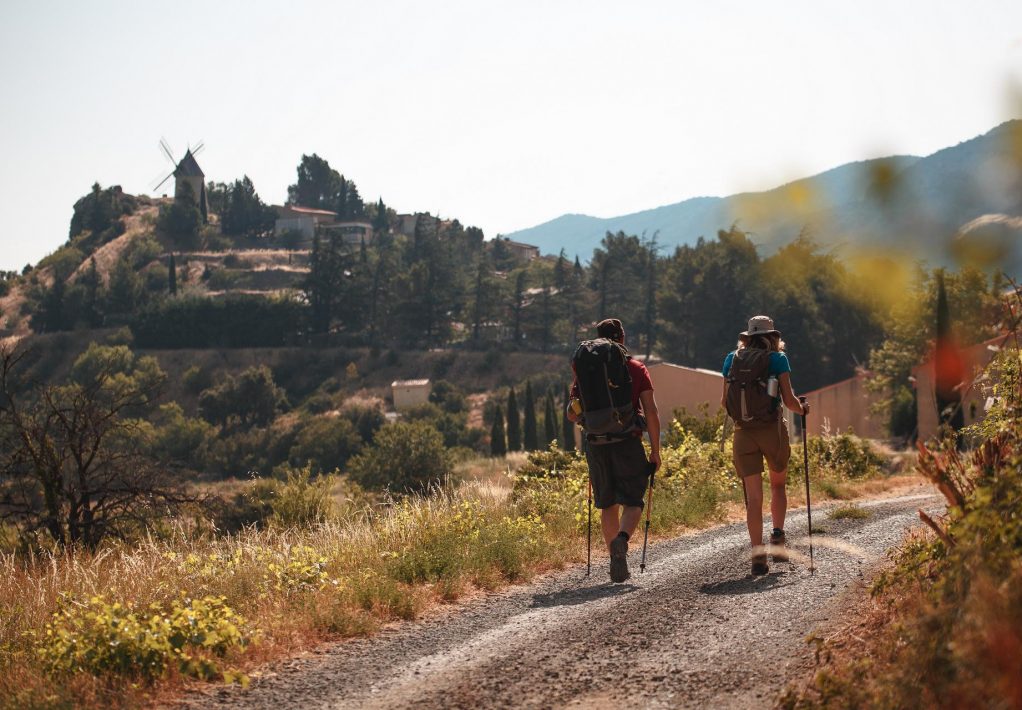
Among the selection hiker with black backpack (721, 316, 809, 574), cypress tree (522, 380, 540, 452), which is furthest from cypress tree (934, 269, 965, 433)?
cypress tree (522, 380, 540, 452)

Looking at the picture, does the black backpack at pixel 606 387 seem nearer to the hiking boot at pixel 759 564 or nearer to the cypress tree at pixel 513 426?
the hiking boot at pixel 759 564

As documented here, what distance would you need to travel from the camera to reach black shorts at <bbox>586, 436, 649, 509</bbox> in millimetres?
7441

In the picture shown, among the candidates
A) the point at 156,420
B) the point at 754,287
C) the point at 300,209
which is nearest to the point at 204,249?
the point at 300,209

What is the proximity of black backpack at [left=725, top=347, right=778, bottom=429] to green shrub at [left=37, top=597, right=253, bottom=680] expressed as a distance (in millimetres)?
3668

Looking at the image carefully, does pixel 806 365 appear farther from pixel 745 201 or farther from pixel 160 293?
pixel 160 293

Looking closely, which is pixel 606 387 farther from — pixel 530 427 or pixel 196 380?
pixel 196 380

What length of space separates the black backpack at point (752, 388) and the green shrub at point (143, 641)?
3668mm

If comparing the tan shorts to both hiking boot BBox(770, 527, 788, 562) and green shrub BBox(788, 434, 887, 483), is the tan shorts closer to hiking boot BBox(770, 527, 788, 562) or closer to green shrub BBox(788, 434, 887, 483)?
hiking boot BBox(770, 527, 788, 562)

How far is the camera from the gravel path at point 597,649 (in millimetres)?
4715

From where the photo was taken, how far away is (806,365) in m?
74.9

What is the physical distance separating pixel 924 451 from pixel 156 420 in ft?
321

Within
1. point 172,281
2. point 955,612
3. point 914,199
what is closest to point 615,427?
point 914,199

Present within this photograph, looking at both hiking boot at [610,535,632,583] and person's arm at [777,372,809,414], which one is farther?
person's arm at [777,372,809,414]

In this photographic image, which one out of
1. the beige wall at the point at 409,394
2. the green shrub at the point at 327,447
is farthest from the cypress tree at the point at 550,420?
the beige wall at the point at 409,394
